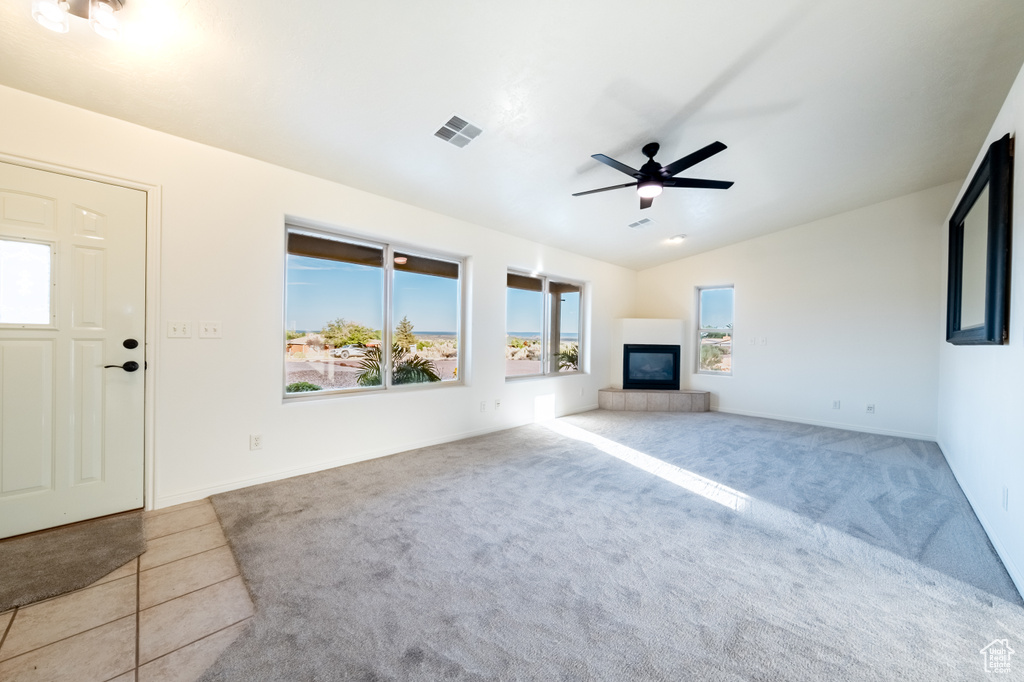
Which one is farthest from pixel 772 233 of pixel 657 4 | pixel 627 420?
pixel 657 4

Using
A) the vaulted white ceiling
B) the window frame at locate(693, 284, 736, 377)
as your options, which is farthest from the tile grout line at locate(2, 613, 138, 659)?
the window frame at locate(693, 284, 736, 377)

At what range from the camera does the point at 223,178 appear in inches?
112

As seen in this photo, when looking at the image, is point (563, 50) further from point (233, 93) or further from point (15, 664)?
point (15, 664)

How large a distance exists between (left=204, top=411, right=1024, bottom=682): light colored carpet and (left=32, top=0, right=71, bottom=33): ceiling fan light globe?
102 inches

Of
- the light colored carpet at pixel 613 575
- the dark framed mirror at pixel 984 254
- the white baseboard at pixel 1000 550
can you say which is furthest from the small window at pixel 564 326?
the white baseboard at pixel 1000 550

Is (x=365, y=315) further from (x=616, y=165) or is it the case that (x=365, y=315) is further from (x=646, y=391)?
(x=646, y=391)

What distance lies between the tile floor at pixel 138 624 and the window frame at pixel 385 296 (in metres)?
1.49

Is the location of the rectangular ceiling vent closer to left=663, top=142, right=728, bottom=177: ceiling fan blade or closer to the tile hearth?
left=663, top=142, right=728, bottom=177: ceiling fan blade

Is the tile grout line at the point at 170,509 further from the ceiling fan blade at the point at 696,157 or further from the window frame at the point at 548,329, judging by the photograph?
the ceiling fan blade at the point at 696,157

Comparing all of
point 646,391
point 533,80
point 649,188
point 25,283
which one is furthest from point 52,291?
point 646,391

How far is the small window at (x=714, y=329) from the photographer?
6.38m

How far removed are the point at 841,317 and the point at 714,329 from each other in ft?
5.41

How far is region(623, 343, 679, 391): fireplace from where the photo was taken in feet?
21.7

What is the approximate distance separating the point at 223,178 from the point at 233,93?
30.0 inches
